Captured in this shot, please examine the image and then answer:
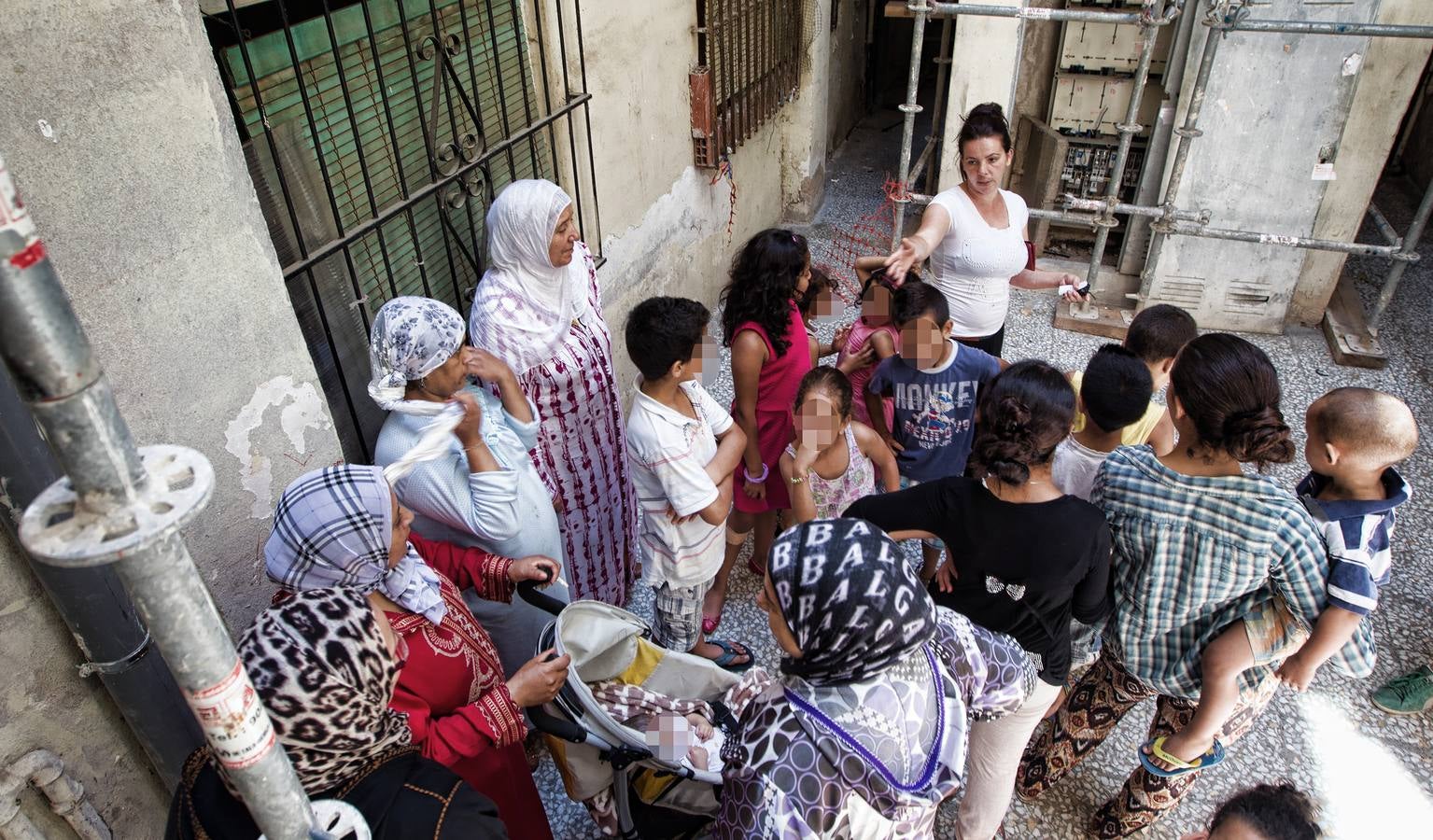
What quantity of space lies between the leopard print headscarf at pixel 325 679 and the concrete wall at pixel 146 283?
1.74 feet

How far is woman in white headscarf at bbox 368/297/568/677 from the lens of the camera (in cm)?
Result: 212

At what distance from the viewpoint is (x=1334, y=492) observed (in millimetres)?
2061

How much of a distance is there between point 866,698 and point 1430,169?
8.06m

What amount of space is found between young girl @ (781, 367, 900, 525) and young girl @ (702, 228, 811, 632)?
30 cm

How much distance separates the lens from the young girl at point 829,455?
250 cm

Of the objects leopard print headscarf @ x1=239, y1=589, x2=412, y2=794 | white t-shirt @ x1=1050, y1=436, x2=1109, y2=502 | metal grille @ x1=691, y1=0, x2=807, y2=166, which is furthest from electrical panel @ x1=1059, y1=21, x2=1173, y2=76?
leopard print headscarf @ x1=239, y1=589, x2=412, y2=794

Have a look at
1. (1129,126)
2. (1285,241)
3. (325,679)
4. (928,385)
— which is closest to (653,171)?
(928,385)

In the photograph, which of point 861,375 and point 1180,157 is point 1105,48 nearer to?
point 1180,157

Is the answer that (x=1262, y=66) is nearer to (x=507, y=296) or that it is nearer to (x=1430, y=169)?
(x=1430, y=169)

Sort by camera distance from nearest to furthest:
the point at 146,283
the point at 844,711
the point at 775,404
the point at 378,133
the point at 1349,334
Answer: the point at 844,711
the point at 146,283
the point at 378,133
the point at 775,404
the point at 1349,334

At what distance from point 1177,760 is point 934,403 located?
1.26m

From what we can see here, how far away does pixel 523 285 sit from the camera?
2.70 m

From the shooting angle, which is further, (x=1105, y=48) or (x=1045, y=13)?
(x=1105, y=48)

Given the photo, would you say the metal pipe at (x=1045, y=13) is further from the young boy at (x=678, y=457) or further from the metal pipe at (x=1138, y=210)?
the young boy at (x=678, y=457)
